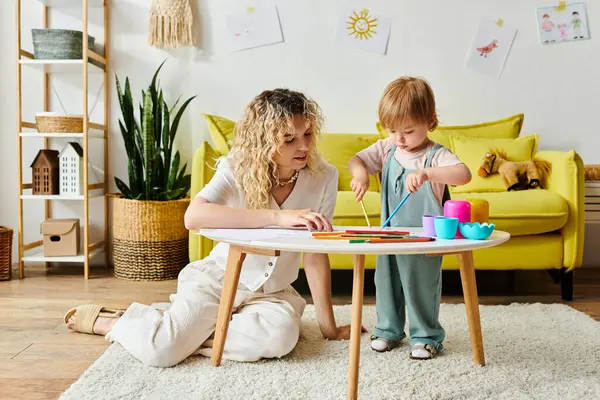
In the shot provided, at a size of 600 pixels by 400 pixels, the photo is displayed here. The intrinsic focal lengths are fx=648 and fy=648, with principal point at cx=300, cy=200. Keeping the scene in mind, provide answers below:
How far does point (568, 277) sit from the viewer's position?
2.81 meters

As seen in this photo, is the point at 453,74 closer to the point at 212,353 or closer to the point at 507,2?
the point at 507,2

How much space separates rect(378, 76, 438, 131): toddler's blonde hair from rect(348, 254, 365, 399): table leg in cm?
49

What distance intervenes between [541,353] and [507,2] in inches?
90.1

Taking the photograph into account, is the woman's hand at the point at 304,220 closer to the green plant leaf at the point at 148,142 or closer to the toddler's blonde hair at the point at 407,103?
the toddler's blonde hair at the point at 407,103

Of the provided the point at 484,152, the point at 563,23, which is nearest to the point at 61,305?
the point at 484,152

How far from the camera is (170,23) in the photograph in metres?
3.50

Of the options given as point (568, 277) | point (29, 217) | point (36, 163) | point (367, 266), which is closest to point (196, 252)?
point (367, 266)

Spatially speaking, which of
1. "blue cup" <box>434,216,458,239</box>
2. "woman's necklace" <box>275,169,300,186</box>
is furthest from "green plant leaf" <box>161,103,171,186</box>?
"blue cup" <box>434,216,458,239</box>

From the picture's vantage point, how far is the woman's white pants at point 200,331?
5.92ft

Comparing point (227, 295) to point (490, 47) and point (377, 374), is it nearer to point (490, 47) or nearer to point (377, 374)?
point (377, 374)

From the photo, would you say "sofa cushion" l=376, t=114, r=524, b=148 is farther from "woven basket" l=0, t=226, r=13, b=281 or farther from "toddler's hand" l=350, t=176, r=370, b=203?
"woven basket" l=0, t=226, r=13, b=281

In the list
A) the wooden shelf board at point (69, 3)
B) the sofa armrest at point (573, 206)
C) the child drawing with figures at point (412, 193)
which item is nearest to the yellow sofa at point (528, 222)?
the sofa armrest at point (573, 206)

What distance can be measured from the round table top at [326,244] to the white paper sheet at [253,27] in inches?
85.8

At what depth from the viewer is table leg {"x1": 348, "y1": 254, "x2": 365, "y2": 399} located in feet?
4.70
